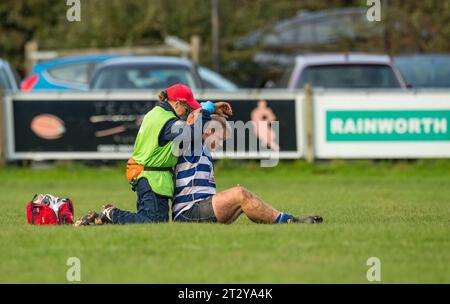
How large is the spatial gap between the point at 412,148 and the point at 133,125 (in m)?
4.97

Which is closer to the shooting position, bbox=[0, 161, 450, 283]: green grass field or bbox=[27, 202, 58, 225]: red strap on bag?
bbox=[0, 161, 450, 283]: green grass field

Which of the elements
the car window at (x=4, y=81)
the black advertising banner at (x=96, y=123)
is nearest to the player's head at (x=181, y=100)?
the black advertising banner at (x=96, y=123)

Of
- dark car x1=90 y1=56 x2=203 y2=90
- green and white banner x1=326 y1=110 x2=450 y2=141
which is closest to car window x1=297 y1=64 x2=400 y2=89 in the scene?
green and white banner x1=326 y1=110 x2=450 y2=141

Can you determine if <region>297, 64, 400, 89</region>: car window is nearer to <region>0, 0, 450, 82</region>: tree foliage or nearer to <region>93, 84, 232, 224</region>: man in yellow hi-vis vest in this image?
<region>0, 0, 450, 82</region>: tree foliage

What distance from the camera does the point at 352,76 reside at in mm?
22641

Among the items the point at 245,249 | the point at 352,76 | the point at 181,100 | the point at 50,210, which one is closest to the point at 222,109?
the point at 181,100

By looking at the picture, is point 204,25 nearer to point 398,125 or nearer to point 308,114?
point 308,114

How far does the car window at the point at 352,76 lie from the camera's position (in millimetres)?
22562

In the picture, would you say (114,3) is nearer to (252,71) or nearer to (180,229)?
(252,71)

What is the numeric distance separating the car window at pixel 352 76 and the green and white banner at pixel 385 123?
1126mm

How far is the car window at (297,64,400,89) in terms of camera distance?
22.6 meters

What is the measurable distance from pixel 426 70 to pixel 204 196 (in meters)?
13.8

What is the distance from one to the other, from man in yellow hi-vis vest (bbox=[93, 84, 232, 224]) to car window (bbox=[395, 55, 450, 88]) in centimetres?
1316

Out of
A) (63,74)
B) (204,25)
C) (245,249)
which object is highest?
(204,25)
